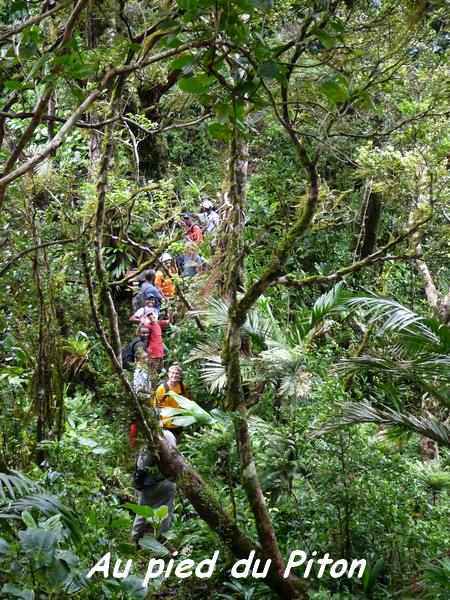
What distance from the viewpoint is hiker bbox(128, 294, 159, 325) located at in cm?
860

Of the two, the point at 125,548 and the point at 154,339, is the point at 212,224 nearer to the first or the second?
the point at 154,339

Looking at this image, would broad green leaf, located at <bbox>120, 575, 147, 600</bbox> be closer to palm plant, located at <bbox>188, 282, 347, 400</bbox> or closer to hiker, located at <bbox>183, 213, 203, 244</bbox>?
palm plant, located at <bbox>188, 282, 347, 400</bbox>

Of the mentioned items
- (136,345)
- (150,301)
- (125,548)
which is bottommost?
(125,548)

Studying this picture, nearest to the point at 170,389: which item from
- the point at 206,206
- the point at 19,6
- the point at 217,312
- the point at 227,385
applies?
the point at 217,312

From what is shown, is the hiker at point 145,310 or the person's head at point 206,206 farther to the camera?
the person's head at point 206,206

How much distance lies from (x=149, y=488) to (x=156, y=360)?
2.85 meters

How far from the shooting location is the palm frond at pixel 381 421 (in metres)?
4.88

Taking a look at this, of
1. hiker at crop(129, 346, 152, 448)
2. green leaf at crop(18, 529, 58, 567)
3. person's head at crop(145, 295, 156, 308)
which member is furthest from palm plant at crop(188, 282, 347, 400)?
green leaf at crop(18, 529, 58, 567)

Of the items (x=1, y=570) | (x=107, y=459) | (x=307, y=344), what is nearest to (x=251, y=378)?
(x=307, y=344)

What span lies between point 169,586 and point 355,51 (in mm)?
4144

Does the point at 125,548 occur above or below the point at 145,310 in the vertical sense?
below

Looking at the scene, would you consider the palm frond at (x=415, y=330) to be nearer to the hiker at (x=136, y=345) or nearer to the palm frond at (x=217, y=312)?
the palm frond at (x=217, y=312)

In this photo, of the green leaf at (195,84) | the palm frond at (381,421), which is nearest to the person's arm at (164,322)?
the palm frond at (381,421)

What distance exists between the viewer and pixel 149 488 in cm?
547
